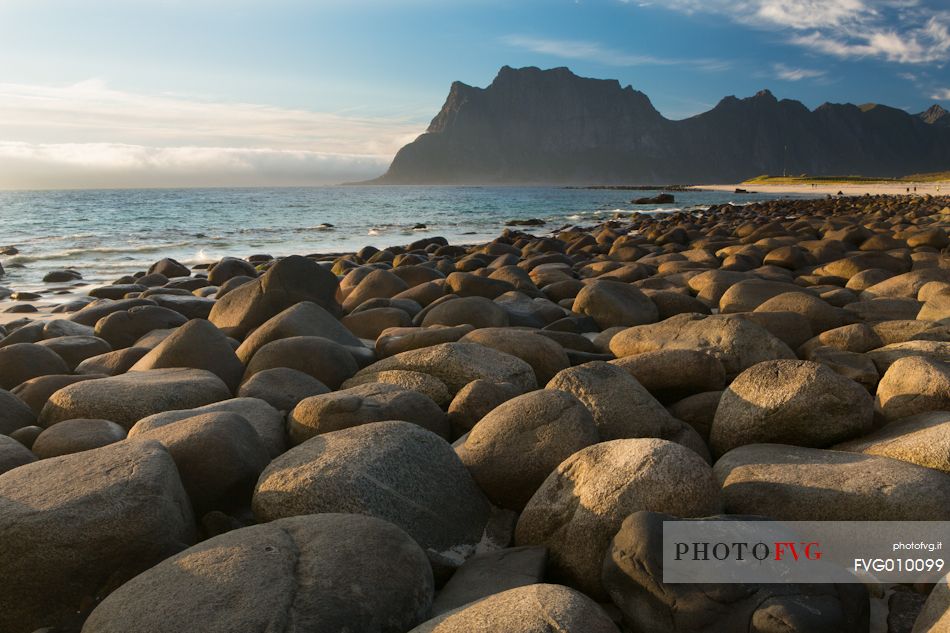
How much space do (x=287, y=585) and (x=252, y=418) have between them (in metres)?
1.78

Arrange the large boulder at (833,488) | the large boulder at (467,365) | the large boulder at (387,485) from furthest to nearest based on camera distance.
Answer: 1. the large boulder at (467,365)
2. the large boulder at (387,485)
3. the large boulder at (833,488)

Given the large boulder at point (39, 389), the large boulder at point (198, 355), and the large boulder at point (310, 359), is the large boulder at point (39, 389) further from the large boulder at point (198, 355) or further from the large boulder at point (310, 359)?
the large boulder at point (310, 359)

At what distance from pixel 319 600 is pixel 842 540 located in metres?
2.00

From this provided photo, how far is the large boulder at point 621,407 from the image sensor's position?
3.64m

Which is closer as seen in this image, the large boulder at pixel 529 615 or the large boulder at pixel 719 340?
the large boulder at pixel 529 615

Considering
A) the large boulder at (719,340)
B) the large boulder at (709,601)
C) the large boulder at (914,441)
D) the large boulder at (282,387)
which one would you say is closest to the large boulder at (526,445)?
the large boulder at (709,601)

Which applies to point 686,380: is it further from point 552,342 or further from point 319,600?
point 319,600

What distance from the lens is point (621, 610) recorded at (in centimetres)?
242

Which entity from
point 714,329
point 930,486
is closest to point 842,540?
point 930,486

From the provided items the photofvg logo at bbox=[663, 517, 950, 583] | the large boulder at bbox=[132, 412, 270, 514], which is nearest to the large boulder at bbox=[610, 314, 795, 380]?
the photofvg logo at bbox=[663, 517, 950, 583]

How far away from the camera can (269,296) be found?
22.7 feet

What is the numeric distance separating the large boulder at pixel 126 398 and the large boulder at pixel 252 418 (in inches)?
18.8

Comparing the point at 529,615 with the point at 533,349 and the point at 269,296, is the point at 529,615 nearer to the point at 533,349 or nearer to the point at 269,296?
the point at 533,349

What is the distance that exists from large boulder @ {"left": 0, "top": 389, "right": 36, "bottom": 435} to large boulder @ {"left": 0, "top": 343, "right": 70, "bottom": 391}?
1.08 metres
